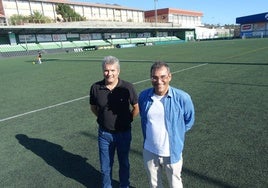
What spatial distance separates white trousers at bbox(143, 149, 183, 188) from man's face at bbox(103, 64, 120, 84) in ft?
3.27

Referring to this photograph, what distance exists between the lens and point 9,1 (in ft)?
258

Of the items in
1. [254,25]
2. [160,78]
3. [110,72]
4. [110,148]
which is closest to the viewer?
[160,78]

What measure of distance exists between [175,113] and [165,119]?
125mm

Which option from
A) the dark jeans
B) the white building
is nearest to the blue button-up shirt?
the dark jeans

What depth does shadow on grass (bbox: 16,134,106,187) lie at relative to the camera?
4.46 meters

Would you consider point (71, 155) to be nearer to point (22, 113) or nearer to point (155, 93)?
point (155, 93)

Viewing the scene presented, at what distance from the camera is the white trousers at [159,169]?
9.95ft

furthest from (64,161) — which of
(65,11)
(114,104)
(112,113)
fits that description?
(65,11)

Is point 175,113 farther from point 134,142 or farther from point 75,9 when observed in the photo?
point 75,9

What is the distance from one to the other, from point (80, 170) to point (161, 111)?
2.53 m

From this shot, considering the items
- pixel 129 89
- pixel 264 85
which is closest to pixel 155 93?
pixel 129 89

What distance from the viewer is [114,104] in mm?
3586

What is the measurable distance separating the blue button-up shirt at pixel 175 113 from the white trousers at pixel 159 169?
0.33 ft

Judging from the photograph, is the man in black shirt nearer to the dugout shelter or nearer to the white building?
the white building
